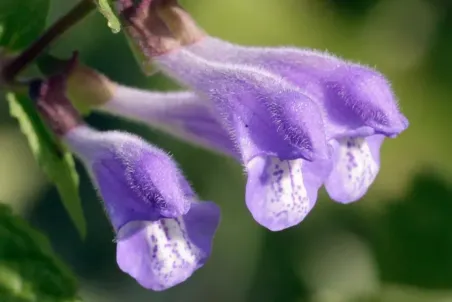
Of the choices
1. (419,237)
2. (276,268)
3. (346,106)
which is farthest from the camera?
(276,268)

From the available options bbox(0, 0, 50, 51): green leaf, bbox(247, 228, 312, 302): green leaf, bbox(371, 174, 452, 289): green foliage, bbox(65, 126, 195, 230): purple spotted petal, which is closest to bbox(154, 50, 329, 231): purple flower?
bbox(65, 126, 195, 230): purple spotted petal

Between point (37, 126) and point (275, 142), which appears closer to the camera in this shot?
point (275, 142)

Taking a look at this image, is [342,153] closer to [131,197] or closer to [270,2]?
[131,197]

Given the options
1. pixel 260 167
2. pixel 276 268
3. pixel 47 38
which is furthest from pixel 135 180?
pixel 276 268

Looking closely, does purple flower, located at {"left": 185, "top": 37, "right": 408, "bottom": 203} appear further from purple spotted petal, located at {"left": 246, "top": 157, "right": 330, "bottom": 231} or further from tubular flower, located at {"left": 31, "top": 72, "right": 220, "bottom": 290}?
tubular flower, located at {"left": 31, "top": 72, "right": 220, "bottom": 290}

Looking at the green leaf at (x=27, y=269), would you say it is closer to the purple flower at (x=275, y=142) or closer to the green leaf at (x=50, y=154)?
the green leaf at (x=50, y=154)

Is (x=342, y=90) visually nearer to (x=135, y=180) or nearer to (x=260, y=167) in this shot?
(x=260, y=167)
